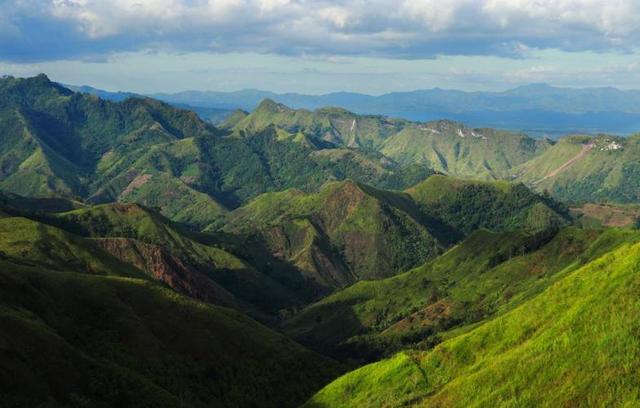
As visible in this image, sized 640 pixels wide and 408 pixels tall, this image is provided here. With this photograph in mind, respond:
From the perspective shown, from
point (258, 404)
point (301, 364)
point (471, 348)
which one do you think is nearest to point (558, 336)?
point (471, 348)

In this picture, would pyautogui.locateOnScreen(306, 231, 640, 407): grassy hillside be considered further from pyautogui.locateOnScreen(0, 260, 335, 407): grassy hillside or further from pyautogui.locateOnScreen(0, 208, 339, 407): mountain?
pyautogui.locateOnScreen(0, 208, 339, 407): mountain

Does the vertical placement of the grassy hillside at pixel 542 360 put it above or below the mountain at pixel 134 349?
above

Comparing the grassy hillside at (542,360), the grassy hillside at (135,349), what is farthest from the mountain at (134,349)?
the grassy hillside at (542,360)

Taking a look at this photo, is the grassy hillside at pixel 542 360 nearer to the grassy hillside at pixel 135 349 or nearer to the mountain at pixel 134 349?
the grassy hillside at pixel 135 349

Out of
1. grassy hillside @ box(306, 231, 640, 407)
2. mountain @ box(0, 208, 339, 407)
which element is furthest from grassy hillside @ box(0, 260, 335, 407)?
A: grassy hillside @ box(306, 231, 640, 407)

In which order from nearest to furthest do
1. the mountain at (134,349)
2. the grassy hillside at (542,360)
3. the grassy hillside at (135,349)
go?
the grassy hillside at (542,360), the mountain at (134,349), the grassy hillside at (135,349)

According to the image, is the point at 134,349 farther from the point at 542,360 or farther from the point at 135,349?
the point at 542,360
